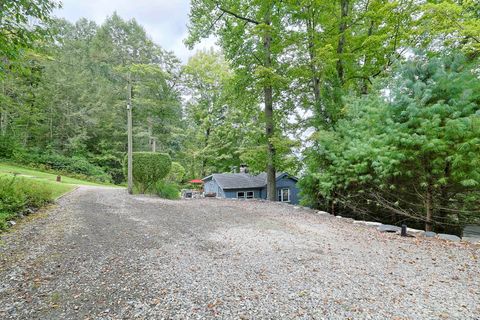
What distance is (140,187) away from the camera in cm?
1136

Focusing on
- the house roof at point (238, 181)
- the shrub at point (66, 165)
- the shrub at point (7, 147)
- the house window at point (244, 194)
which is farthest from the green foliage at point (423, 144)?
the shrub at point (7, 147)

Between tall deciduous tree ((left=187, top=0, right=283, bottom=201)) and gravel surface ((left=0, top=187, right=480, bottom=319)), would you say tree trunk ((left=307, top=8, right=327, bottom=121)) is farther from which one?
gravel surface ((left=0, top=187, right=480, bottom=319))

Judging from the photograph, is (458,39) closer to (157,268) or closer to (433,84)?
(433,84)

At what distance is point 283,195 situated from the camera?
1820 cm

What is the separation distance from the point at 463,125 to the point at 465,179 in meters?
1.15

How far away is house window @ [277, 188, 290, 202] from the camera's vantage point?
18141 mm

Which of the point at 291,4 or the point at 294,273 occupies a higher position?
the point at 291,4

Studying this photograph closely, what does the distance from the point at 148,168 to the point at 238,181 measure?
25.8 feet

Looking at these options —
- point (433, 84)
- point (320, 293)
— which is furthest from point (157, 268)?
point (433, 84)

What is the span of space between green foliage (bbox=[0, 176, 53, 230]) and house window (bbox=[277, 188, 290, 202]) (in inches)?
558

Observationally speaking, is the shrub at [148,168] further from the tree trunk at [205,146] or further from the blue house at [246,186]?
the tree trunk at [205,146]

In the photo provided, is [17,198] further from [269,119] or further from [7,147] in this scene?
[7,147]

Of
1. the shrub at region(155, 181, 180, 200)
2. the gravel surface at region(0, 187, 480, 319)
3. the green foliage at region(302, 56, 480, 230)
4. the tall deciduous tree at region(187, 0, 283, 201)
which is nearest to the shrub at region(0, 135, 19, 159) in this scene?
the shrub at region(155, 181, 180, 200)

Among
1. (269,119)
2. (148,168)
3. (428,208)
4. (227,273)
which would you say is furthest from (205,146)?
(227,273)
